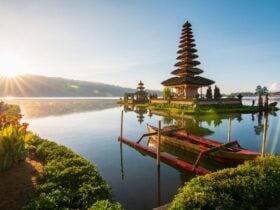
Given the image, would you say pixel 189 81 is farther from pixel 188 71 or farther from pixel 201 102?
pixel 201 102

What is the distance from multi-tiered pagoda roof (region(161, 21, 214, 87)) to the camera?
5243 cm

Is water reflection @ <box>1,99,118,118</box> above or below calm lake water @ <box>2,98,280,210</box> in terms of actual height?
above

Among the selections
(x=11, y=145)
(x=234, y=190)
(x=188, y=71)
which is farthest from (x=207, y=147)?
(x=188, y=71)

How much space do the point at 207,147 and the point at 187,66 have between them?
4236 cm

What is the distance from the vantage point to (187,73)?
178ft

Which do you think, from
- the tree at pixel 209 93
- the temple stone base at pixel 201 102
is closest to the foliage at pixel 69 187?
the temple stone base at pixel 201 102

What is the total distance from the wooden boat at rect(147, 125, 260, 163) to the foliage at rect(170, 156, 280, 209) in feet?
17.3

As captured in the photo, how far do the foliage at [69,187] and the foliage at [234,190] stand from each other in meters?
2.84

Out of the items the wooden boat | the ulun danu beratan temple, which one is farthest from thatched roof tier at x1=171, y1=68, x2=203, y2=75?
the wooden boat

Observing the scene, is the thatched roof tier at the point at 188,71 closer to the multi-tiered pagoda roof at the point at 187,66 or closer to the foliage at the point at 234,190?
the multi-tiered pagoda roof at the point at 187,66

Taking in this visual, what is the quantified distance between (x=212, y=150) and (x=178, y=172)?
246 cm

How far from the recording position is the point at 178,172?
13.6 m

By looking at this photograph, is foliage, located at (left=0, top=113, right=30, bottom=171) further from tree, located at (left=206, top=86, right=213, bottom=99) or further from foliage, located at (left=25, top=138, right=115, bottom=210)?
tree, located at (left=206, top=86, right=213, bottom=99)

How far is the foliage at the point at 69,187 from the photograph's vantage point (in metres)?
7.03
